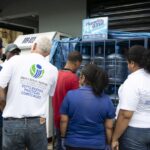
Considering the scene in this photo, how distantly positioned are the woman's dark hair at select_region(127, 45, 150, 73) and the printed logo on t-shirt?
83 cm

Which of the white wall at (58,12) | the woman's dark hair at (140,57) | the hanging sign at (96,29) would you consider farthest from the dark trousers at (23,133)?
the white wall at (58,12)

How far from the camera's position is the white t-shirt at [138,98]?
2545mm

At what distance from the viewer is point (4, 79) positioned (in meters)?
2.63

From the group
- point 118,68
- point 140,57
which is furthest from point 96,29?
point 140,57

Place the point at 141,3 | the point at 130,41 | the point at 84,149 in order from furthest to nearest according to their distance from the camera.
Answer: the point at 141,3, the point at 130,41, the point at 84,149

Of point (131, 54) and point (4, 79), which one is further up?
point (131, 54)

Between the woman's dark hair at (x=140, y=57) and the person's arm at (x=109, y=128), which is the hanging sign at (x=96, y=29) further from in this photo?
the person's arm at (x=109, y=128)

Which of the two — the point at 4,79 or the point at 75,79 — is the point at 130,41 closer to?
the point at 75,79

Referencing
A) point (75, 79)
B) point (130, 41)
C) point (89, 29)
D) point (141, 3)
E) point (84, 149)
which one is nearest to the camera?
point (84, 149)

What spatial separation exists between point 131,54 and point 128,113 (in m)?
0.55

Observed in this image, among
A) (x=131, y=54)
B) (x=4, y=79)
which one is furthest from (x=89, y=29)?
(x=4, y=79)

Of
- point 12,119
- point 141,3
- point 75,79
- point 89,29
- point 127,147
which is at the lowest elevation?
point 127,147

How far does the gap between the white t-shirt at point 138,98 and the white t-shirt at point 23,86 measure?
76 centimetres

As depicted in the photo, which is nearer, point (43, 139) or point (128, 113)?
point (128, 113)
